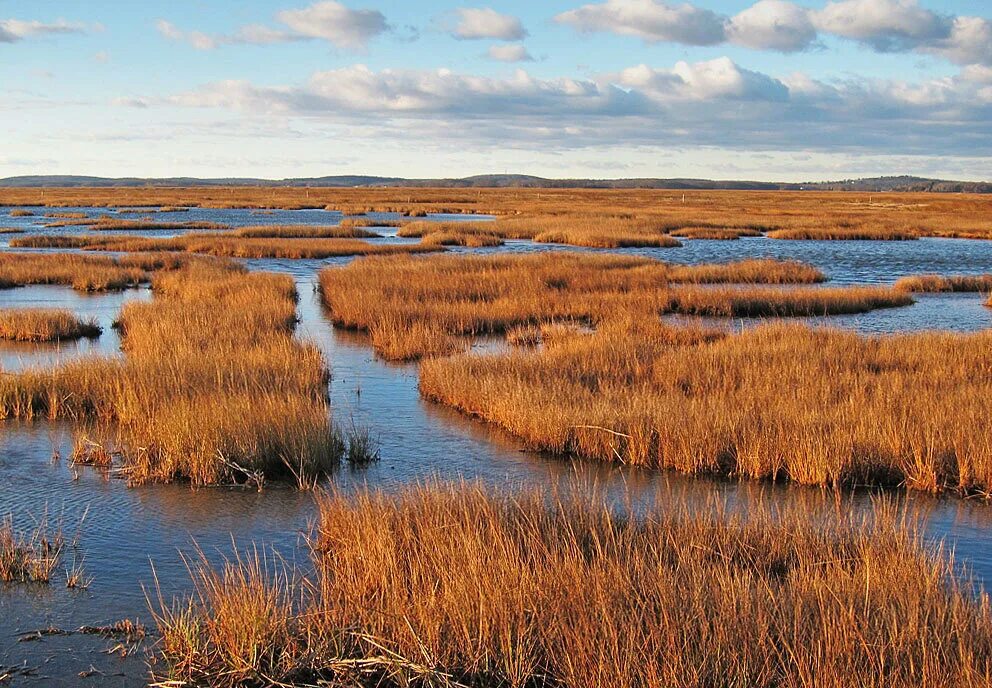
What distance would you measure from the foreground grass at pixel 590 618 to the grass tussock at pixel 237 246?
33.2 metres

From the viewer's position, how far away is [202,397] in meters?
11.7

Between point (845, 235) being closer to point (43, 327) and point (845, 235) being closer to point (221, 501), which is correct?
Result: point (43, 327)

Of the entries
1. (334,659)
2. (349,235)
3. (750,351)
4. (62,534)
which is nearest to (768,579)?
(334,659)

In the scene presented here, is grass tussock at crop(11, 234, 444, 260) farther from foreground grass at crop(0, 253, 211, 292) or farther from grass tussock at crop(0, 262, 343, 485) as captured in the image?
grass tussock at crop(0, 262, 343, 485)

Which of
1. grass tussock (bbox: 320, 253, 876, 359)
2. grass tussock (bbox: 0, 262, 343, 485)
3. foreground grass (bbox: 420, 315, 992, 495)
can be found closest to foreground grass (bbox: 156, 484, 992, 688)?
foreground grass (bbox: 420, 315, 992, 495)

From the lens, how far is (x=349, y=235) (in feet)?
163

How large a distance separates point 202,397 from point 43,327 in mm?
9391

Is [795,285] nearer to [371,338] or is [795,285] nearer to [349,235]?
[371,338]

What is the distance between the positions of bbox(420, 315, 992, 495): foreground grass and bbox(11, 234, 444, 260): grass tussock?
2449cm

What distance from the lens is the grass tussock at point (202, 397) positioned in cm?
1015

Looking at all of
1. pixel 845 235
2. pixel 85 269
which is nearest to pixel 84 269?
pixel 85 269

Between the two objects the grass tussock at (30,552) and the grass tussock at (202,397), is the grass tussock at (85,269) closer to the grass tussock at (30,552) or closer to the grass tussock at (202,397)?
the grass tussock at (202,397)

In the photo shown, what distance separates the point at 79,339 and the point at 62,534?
39.6ft

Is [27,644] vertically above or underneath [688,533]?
underneath
